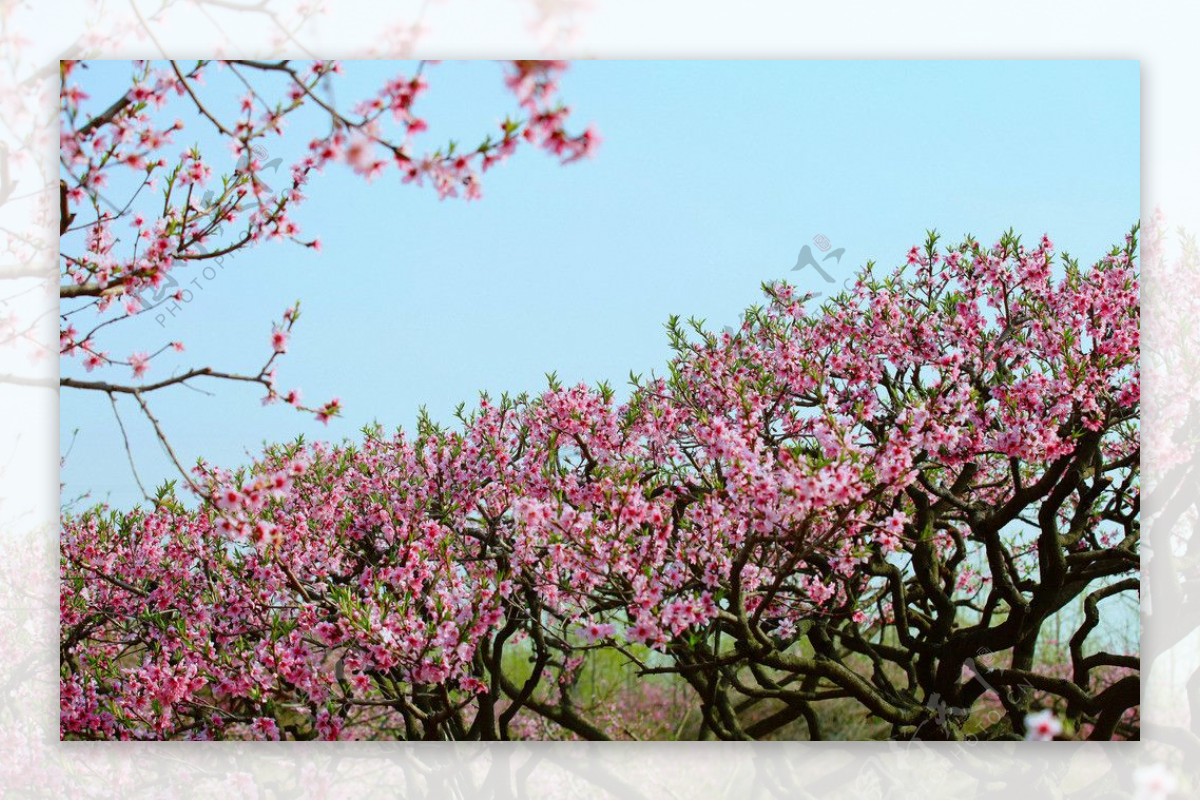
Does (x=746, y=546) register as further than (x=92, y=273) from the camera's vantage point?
No

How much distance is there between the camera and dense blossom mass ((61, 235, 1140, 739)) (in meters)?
2.94

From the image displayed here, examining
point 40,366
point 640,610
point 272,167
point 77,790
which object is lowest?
point 77,790

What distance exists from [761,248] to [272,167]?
1355mm

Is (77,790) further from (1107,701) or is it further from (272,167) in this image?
(1107,701)

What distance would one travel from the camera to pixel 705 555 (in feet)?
9.57

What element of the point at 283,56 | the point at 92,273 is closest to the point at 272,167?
the point at 283,56

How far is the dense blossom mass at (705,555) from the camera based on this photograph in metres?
2.94

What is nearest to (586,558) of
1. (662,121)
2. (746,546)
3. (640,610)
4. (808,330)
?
(640,610)

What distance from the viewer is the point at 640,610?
9.36 feet

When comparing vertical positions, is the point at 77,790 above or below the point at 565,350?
below

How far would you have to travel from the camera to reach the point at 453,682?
3.08m

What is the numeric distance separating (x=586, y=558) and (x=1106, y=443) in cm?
152

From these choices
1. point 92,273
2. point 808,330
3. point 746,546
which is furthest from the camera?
point 808,330

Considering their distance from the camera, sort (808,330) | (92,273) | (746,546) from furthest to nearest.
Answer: (808,330) → (92,273) → (746,546)
